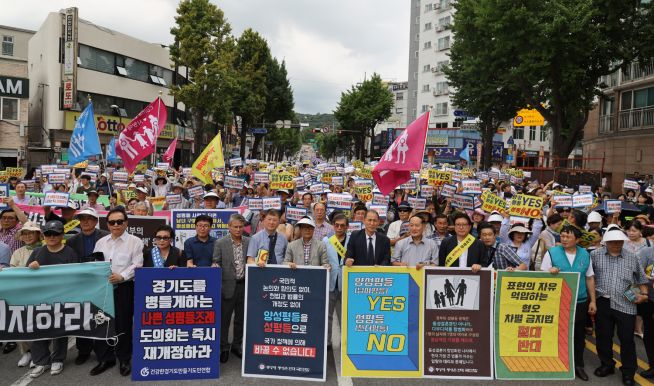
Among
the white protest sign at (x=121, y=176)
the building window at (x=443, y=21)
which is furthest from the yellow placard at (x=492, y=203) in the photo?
the building window at (x=443, y=21)

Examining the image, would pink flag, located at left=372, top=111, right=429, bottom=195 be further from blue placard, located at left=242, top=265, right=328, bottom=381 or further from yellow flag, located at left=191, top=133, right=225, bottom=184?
yellow flag, located at left=191, top=133, right=225, bottom=184

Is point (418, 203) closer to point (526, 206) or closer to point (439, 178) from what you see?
point (526, 206)

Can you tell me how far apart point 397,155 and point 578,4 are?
658 inches

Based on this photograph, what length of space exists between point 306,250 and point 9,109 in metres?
30.3

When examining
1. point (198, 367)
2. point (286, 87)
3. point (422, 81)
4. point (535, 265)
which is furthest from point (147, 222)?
point (422, 81)

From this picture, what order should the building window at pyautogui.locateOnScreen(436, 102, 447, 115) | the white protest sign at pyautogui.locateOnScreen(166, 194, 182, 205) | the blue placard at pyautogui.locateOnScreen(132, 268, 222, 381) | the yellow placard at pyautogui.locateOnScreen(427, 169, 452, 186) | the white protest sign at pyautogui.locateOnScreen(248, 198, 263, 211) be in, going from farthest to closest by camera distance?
the building window at pyautogui.locateOnScreen(436, 102, 447, 115)
the yellow placard at pyautogui.locateOnScreen(427, 169, 452, 186)
the white protest sign at pyautogui.locateOnScreen(166, 194, 182, 205)
the white protest sign at pyautogui.locateOnScreen(248, 198, 263, 211)
the blue placard at pyautogui.locateOnScreen(132, 268, 222, 381)

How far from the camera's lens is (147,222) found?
921 centimetres

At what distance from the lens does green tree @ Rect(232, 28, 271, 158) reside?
48125mm

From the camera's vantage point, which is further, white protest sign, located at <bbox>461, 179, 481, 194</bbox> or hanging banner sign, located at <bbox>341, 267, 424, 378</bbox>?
white protest sign, located at <bbox>461, 179, 481, 194</bbox>

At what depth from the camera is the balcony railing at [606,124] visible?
108 ft

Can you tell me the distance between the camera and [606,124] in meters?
33.9

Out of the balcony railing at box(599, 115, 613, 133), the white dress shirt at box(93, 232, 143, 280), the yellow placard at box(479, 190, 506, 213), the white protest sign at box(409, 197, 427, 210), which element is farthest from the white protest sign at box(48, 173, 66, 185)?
the balcony railing at box(599, 115, 613, 133)

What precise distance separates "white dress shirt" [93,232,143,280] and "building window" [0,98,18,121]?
95.3 ft

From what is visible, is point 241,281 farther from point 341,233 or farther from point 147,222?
point 147,222
